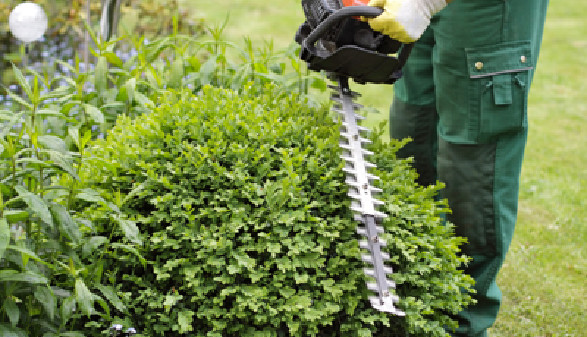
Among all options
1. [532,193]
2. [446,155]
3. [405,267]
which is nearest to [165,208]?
[405,267]

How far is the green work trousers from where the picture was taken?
233 cm

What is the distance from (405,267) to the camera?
2.23 m

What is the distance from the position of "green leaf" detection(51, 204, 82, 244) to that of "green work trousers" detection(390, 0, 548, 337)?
1.50 metres

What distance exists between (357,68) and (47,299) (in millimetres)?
1254

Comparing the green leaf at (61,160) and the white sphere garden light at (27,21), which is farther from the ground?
the white sphere garden light at (27,21)

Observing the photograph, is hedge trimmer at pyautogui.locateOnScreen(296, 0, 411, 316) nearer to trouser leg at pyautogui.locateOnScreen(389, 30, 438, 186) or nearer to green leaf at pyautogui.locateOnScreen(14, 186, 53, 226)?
trouser leg at pyautogui.locateOnScreen(389, 30, 438, 186)

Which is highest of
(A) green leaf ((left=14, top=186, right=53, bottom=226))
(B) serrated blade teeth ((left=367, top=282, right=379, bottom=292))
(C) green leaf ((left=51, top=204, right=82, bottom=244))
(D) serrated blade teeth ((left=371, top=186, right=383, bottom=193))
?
(A) green leaf ((left=14, top=186, right=53, bottom=226))

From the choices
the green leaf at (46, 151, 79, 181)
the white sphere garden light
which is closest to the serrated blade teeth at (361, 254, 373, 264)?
the green leaf at (46, 151, 79, 181)

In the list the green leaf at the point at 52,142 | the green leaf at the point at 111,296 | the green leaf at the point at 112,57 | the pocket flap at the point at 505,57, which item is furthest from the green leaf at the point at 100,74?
the pocket flap at the point at 505,57

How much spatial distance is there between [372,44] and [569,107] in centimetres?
439

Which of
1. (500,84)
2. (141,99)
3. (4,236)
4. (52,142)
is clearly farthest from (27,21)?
(500,84)

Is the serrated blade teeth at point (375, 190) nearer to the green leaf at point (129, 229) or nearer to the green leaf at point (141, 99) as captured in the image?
the green leaf at point (129, 229)

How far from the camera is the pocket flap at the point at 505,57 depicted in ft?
7.63

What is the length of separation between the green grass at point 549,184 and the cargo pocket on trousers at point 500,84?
1.16m
